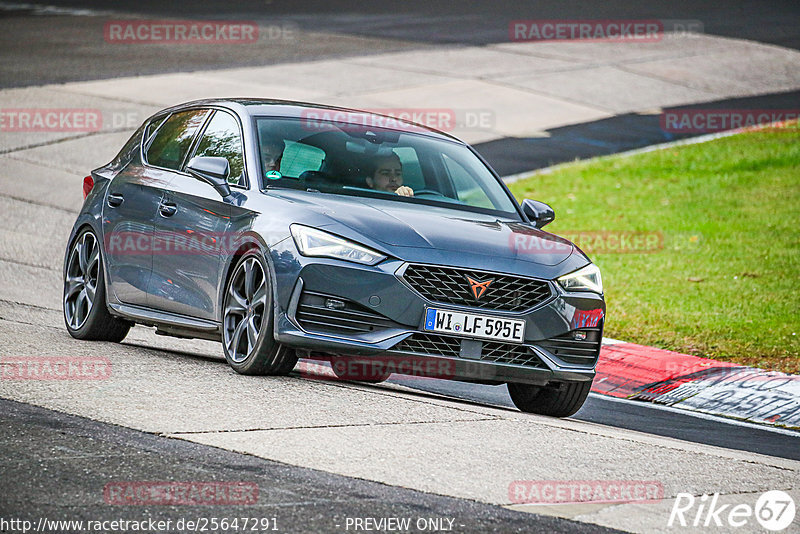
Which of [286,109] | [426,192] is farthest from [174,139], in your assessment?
[426,192]

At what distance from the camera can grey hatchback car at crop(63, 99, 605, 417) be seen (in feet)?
23.6

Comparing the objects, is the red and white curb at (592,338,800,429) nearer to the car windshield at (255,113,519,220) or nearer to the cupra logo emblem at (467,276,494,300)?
the car windshield at (255,113,519,220)

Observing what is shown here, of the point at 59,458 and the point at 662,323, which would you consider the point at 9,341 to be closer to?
the point at 59,458

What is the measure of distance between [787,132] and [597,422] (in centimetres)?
1507

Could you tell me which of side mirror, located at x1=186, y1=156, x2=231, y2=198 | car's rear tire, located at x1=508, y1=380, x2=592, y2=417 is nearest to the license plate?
car's rear tire, located at x1=508, y1=380, x2=592, y2=417

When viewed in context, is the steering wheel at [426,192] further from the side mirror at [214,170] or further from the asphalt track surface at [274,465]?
the asphalt track surface at [274,465]

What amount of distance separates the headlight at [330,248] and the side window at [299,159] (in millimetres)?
925

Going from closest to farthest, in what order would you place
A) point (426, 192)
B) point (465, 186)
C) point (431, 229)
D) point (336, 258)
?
point (336, 258), point (431, 229), point (426, 192), point (465, 186)

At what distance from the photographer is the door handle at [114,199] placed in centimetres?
912

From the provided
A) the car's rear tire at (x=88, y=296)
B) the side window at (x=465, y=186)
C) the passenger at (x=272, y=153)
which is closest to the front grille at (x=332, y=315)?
the passenger at (x=272, y=153)

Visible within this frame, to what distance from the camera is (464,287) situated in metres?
7.23

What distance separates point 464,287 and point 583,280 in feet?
2.89

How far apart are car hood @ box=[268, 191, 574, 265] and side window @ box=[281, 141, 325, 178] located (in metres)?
0.31

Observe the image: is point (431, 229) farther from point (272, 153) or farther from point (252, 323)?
point (272, 153)
